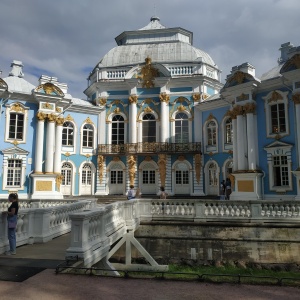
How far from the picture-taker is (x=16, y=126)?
2002 centimetres

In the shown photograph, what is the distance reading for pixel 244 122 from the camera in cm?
1755

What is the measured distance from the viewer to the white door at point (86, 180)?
22.6 metres


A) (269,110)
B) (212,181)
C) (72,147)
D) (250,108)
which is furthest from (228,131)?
(72,147)

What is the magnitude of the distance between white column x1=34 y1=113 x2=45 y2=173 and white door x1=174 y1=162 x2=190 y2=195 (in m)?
8.90

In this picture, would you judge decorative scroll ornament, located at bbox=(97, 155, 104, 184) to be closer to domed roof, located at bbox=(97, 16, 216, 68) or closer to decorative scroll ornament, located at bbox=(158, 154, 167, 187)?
decorative scroll ornament, located at bbox=(158, 154, 167, 187)

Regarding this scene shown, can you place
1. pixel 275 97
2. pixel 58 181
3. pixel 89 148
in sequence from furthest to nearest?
pixel 89 148
pixel 58 181
pixel 275 97

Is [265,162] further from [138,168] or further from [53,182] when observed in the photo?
[53,182]

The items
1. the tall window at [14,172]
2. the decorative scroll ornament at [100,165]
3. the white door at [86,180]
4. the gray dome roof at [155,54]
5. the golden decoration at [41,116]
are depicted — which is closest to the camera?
the tall window at [14,172]

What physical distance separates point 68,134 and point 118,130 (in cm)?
354

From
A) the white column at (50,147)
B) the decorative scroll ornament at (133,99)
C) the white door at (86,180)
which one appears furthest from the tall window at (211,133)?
the white column at (50,147)

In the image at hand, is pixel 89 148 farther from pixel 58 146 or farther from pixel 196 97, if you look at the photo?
pixel 196 97

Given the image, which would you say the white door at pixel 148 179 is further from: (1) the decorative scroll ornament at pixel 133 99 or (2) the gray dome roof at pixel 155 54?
(2) the gray dome roof at pixel 155 54

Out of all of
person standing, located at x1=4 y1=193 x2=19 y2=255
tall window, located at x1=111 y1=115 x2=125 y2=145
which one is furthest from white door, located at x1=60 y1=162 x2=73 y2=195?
person standing, located at x1=4 y1=193 x2=19 y2=255

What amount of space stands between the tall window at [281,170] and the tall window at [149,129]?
9068 mm
